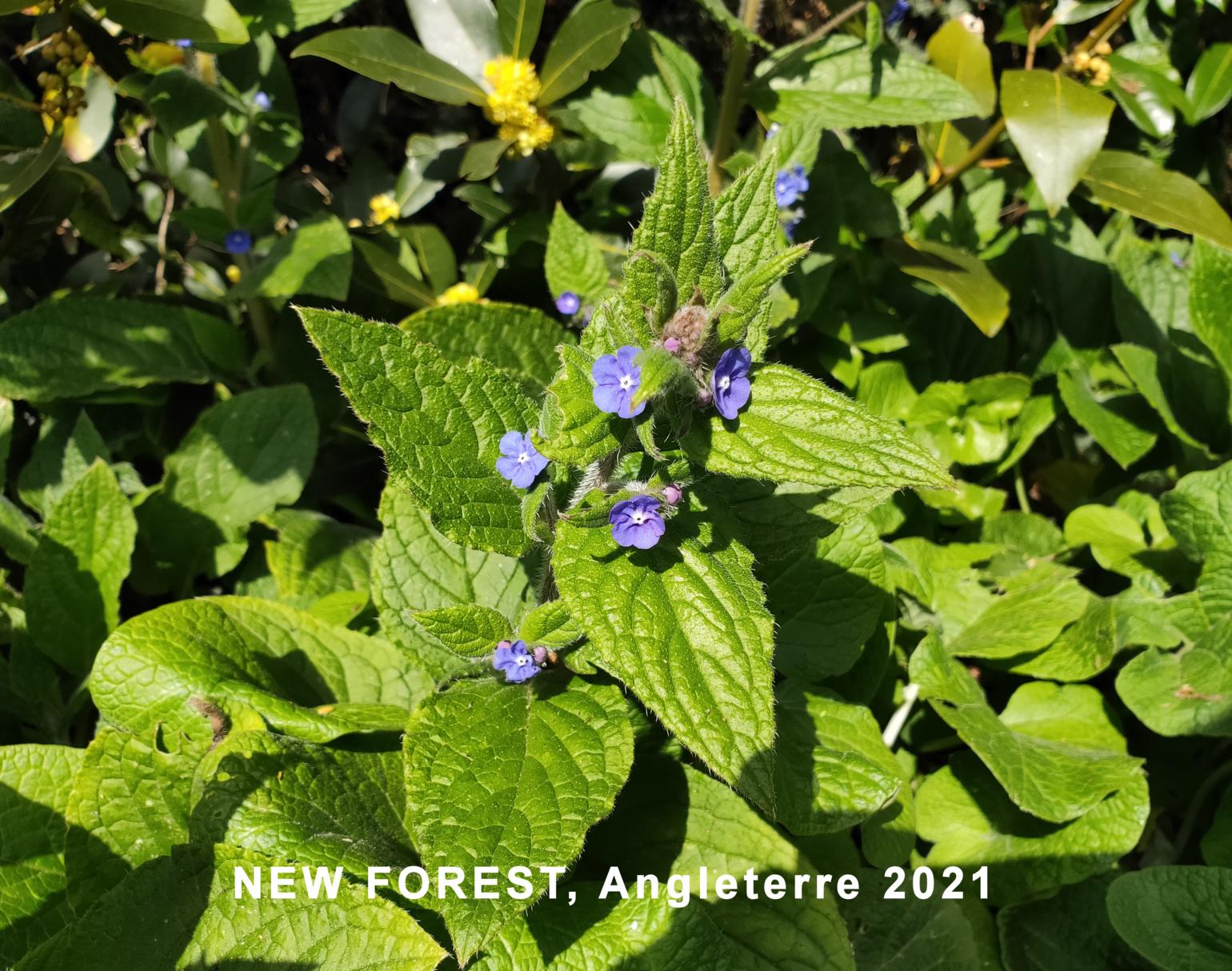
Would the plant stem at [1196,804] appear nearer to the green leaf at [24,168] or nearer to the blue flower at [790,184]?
the blue flower at [790,184]

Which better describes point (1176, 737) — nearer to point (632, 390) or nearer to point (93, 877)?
point (632, 390)

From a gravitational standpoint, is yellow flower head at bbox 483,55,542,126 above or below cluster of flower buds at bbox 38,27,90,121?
below

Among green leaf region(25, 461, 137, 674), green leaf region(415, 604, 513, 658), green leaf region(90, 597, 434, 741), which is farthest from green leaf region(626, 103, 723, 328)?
green leaf region(25, 461, 137, 674)

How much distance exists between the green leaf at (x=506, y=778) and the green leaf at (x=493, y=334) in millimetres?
1026

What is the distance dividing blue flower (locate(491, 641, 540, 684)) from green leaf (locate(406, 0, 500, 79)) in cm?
214

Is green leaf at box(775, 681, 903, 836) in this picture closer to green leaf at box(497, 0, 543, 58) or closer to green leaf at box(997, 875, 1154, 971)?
green leaf at box(997, 875, 1154, 971)

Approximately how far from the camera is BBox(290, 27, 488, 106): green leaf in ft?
9.95

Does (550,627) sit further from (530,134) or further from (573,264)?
(530,134)

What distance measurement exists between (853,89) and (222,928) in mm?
3034

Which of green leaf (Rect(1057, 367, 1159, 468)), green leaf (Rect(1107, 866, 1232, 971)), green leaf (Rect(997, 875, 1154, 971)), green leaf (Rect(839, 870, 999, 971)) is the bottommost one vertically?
green leaf (Rect(997, 875, 1154, 971))

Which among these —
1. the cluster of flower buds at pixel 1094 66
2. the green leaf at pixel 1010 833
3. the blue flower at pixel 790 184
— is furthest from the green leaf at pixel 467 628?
the cluster of flower buds at pixel 1094 66

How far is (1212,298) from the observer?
343 cm

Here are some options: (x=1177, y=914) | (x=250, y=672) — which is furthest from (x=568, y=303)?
(x=1177, y=914)

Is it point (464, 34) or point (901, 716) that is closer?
point (901, 716)
